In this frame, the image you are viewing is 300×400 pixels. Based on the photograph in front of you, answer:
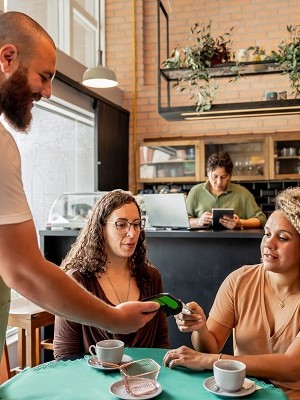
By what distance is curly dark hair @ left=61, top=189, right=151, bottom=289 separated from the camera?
6.77ft

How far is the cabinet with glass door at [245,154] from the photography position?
560 centimetres

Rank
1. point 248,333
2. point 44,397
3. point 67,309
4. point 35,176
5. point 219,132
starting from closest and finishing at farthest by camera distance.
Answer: point 67,309 < point 44,397 < point 248,333 < point 35,176 < point 219,132

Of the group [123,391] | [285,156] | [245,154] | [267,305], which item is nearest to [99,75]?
[245,154]

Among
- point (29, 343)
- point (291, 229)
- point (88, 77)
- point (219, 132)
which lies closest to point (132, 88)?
point (219, 132)

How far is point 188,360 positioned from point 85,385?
0.33m

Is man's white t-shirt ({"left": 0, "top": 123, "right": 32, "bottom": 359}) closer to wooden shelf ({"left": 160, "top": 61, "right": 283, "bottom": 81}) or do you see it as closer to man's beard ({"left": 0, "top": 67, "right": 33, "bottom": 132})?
man's beard ({"left": 0, "top": 67, "right": 33, "bottom": 132})

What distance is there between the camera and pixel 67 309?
1120 millimetres

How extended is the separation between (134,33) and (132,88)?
73 centimetres

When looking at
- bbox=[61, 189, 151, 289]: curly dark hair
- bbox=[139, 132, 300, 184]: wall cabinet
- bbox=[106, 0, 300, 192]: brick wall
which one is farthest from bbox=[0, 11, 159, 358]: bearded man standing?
bbox=[106, 0, 300, 192]: brick wall

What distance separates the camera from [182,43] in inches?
243

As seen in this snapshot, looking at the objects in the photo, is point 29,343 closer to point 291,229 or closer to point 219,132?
point 291,229

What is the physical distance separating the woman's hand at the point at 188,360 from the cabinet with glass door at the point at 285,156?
4307 millimetres

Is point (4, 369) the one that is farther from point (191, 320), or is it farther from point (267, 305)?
point (267, 305)

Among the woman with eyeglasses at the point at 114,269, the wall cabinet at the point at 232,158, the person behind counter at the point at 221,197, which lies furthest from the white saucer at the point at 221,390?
the wall cabinet at the point at 232,158
